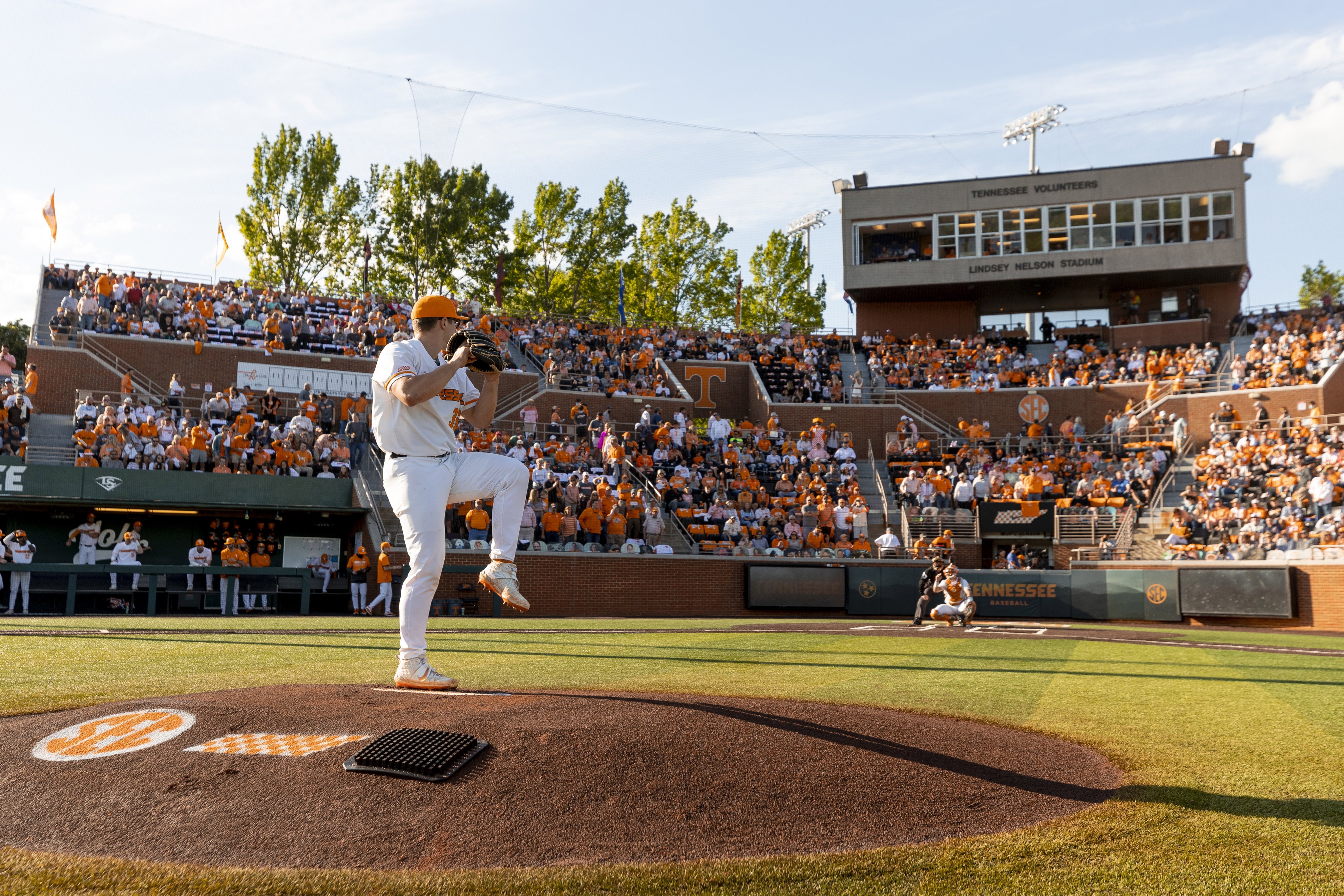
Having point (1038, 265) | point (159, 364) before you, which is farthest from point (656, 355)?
point (1038, 265)

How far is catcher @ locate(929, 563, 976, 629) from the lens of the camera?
63.6 feet

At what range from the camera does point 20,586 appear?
2031 centimetres

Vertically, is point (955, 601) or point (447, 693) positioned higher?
point (447, 693)

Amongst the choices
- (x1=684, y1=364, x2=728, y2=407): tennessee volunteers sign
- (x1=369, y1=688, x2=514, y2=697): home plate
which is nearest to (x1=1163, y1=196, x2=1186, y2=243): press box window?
(x1=684, y1=364, x2=728, y2=407): tennessee volunteers sign

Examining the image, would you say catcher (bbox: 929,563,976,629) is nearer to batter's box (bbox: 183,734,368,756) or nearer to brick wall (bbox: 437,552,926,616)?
brick wall (bbox: 437,552,926,616)

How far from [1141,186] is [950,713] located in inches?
1657

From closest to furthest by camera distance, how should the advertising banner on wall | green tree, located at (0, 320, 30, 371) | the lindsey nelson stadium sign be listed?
the advertising banner on wall
the lindsey nelson stadium sign
green tree, located at (0, 320, 30, 371)

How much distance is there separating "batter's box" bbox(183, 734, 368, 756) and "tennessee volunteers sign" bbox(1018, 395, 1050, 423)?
3705cm

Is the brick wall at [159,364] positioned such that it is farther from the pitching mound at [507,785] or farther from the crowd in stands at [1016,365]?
the pitching mound at [507,785]

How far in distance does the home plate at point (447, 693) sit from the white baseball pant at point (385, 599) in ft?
Answer: 53.8

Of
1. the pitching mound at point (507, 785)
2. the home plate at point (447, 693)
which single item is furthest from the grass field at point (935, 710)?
the home plate at point (447, 693)

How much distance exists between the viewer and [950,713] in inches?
282

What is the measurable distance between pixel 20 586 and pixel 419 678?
18.2 metres

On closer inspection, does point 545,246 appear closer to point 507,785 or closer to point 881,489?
point 881,489
